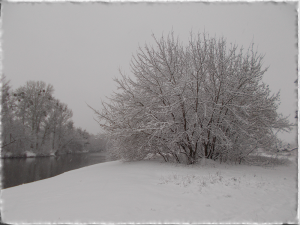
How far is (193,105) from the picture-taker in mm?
7812

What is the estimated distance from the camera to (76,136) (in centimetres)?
3634

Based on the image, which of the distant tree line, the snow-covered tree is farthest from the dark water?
the snow-covered tree

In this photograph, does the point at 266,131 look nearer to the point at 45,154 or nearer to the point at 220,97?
the point at 220,97

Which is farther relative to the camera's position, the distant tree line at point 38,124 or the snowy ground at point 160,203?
the distant tree line at point 38,124

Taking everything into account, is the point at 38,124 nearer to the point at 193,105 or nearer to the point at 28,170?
the point at 28,170

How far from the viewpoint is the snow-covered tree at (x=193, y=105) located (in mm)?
7668

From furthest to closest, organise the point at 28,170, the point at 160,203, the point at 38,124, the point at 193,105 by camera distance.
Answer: the point at 38,124, the point at 28,170, the point at 193,105, the point at 160,203

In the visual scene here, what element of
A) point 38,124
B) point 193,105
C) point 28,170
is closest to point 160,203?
point 193,105

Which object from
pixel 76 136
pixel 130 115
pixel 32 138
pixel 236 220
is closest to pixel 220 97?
pixel 130 115

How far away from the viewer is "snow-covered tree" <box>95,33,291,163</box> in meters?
7.67

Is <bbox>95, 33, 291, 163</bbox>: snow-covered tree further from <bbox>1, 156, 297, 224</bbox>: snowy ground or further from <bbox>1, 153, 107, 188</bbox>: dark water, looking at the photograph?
<bbox>1, 153, 107, 188</bbox>: dark water

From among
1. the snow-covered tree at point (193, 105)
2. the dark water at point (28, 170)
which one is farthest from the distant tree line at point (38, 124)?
the snow-covered tree at point (193, 105)

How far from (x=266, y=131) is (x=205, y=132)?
3.27m

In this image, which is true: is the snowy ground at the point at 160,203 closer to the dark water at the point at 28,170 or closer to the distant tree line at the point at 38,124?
the dark water at the point at 28,170
